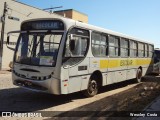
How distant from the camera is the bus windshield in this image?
8.64 meters

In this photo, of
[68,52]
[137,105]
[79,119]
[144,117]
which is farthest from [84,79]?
[144,117]

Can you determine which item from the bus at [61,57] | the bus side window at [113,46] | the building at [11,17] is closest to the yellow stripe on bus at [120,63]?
the bus at [61,57]

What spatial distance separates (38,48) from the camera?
29.8 ft

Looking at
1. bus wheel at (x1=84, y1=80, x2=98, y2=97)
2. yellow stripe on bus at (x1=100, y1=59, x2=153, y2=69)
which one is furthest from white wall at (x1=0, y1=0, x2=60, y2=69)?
bus wheel at (x1=84, y1=80, x2=98, y2=97)

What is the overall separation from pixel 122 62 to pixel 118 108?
530 centimetres

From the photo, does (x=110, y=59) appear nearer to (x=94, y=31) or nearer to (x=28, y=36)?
(x=94, y=31)

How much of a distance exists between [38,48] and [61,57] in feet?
3.51

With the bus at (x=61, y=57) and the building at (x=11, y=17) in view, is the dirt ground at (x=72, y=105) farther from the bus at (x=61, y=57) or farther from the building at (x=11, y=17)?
the building at (x=11, y=17)

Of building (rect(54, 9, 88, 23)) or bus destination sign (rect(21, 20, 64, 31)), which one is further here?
building (rect(54, 9, 88, 23))

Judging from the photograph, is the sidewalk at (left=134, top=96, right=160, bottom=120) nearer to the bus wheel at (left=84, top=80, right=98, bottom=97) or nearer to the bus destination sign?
the bus wheel at (left=84, top=80, right=98, bottom=97)

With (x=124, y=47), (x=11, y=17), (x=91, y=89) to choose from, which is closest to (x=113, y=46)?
(x=124, y=47)

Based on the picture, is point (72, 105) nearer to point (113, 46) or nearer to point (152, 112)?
point (152, 112)

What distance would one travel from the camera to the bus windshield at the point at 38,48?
340 inches

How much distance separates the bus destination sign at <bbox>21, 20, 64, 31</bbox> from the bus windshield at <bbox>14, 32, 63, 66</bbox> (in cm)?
21
